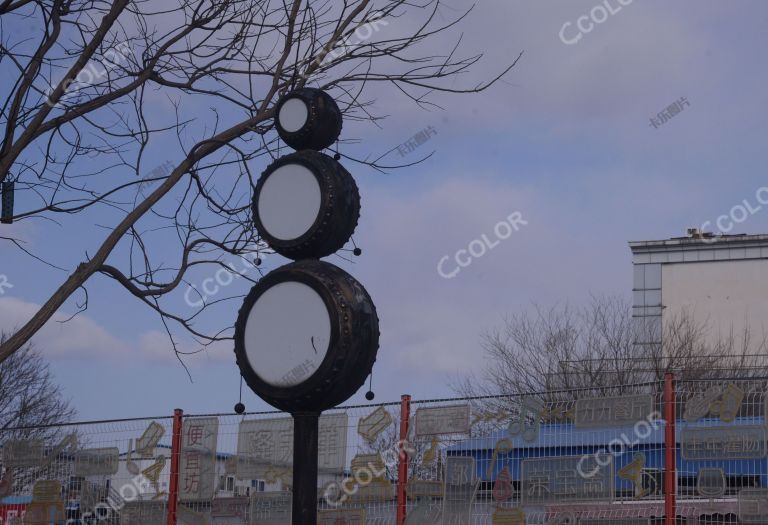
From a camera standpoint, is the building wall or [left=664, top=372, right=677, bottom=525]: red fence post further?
the building wall

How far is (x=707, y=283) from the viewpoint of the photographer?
36.5 m

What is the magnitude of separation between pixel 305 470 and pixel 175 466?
6.93m

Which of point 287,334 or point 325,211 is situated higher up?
point 325,211

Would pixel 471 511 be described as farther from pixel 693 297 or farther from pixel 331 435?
pixel 693 297

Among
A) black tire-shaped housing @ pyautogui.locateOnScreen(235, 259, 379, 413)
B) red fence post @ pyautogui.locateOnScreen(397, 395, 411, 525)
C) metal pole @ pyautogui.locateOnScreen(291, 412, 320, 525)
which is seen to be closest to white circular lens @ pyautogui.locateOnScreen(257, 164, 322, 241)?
black tire-shaped housing @ pyautogui.locateOnScreen(235, 259, 379, 413)

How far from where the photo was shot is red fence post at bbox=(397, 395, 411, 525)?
8.49 m

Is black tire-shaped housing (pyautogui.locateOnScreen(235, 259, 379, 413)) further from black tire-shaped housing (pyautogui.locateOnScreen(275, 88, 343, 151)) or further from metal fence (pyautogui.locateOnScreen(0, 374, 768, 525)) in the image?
metal fence (pyautogui.locateOnScreen(0, 374, 768, 525))

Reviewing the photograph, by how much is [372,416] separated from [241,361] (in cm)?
550

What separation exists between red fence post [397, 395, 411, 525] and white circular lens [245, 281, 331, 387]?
5184mm

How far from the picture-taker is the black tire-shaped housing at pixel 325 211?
138 inches

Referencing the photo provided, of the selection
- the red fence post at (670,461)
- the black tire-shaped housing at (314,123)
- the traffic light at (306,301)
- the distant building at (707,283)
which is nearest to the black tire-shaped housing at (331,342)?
the traffic light at (306,301)

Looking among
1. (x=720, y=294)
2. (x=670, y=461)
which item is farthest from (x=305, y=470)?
(x=720, y=294)

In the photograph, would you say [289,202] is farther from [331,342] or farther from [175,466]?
[175,466]

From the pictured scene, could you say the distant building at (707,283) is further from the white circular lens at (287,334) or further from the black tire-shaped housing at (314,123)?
the white circular lens at (287,334)
